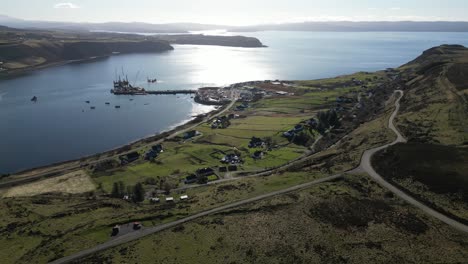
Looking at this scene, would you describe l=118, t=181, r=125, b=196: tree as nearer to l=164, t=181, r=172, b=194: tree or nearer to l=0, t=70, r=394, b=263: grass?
l=0, t=70, r=394, b=263: grass

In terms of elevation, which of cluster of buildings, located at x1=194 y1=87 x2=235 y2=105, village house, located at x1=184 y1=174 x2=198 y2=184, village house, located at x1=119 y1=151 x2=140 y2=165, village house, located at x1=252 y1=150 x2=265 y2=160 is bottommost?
village house, located at x1=119 y1=151 x2=140 y2=165

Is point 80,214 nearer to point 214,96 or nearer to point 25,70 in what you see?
point 214,96

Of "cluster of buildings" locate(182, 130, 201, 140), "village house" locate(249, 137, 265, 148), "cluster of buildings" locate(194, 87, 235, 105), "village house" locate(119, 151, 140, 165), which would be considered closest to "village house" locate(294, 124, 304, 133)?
"village house" locate(249, 137, 265, 148)

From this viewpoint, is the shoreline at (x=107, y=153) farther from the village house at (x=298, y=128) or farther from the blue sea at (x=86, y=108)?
the village house at (x=298, y=128)

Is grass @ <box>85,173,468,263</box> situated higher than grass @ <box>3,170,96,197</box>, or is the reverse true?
grass @ <box>85,173,468,263</box>

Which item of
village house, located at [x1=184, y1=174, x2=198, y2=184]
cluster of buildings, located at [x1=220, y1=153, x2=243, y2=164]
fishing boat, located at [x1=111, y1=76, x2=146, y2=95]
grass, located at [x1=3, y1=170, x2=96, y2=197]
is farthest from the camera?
fishing boat, located at [x1=111, y1=76, x2=146, y2=95]

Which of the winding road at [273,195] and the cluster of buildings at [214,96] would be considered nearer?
the winding road at [273,195]

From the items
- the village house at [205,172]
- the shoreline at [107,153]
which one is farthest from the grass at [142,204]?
the shoreline at [107,153]

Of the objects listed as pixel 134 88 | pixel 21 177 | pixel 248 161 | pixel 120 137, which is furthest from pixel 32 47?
pixel 248 161

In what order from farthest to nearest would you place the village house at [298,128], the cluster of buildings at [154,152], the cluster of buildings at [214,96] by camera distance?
the cluster of buildings at [214,96], the village house at [298,128], the cluster of buildings at [154,152]

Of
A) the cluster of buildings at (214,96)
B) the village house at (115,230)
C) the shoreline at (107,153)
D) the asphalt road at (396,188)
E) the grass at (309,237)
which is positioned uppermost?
the asphalt road at (396,188)

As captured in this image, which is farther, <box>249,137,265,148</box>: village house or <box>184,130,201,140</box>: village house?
<box>184,130,201,140</box>: village house
